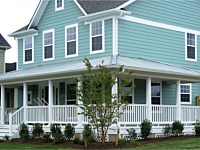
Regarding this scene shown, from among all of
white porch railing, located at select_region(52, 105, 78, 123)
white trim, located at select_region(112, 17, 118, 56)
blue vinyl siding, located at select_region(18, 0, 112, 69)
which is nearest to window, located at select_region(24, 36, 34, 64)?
blue vinyl siding, located at select_region(18, 0, 112, 69)

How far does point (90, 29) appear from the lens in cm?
2216

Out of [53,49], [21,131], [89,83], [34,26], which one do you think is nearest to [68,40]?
[53,49]

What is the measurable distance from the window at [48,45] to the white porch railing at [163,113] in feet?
25.0

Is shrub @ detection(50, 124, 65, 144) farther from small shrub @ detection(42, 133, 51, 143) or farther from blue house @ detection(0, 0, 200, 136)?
blue house @ detection(0, 0, 200, 136)

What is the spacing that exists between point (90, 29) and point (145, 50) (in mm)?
3088

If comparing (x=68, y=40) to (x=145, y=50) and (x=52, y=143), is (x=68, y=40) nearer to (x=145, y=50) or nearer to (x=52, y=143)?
(x=145, y=50)

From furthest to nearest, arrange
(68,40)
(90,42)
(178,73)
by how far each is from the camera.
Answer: (68,40) < (90,42) < (178,73)

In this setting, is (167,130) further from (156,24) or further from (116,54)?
(156,24)

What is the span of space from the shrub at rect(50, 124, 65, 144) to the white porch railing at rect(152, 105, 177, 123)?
4.38 metres

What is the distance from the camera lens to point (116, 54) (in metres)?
20.8

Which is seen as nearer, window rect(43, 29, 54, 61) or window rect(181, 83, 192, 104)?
window rect(43, 29, 54, 61)

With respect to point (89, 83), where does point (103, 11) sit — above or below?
above

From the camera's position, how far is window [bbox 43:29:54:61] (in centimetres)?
2481

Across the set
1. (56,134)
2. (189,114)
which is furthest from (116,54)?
(56,134)
